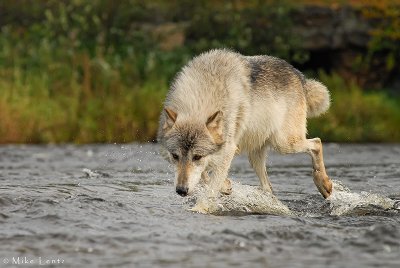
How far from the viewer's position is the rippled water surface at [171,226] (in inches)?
260

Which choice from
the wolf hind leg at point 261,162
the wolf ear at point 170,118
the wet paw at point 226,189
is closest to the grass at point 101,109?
the wolf hind leg at point 261,162

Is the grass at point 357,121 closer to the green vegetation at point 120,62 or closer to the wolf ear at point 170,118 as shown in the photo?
the green vegetation at point 120,62

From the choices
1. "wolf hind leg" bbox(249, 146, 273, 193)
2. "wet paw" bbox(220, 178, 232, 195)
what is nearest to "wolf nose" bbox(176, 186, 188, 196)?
"wet paw" bbox(220, 178, 232, 195)

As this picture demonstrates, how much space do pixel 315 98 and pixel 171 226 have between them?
9.95 feet

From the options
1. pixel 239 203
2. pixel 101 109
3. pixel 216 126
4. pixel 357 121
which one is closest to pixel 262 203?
pixel 239 203

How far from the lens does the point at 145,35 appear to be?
20297mm

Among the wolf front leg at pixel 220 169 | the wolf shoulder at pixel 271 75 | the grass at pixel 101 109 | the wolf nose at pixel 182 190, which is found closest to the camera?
the wolf nose at pixel 182 190

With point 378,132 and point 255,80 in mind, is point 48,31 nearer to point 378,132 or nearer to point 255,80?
point 378,132

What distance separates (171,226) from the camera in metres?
7.78

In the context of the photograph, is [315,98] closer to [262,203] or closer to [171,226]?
[262,203]

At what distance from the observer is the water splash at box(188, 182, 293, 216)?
8625 mm

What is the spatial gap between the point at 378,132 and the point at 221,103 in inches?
361

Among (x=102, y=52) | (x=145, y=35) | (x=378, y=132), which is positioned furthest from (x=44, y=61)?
(x=378, y=132)

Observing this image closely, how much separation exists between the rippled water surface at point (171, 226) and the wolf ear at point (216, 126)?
69 cm
